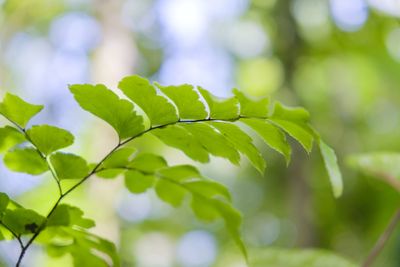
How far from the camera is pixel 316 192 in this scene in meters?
2.31

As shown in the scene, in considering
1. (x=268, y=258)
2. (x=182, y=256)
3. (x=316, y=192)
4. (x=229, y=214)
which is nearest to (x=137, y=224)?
(x=182, y=256)

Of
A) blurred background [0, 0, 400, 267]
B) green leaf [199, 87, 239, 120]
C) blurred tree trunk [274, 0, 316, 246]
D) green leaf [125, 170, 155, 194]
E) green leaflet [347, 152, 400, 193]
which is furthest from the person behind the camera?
blurred background [0, 0, 400, 267]

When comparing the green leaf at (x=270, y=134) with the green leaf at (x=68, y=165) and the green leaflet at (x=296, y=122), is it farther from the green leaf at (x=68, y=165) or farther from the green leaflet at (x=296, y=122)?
the green leaf at (x=68, y=165)

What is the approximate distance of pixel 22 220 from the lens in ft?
1.35

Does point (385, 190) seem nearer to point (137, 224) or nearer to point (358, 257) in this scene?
point (358, 257)

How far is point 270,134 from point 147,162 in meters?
0.13

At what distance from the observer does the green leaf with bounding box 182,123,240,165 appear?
1.37ft

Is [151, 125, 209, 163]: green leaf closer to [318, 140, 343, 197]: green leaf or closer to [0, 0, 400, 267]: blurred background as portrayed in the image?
[318, 140, 343, 197]: green leaf

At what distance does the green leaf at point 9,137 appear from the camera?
1.38ft

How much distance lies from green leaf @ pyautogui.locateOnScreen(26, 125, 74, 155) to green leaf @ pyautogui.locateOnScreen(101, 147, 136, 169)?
4cm

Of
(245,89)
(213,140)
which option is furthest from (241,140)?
(245,89)

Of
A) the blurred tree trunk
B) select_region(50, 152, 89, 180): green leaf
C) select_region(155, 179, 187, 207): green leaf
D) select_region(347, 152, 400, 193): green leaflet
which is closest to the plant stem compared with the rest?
select_region(347, 152, 400, 193): green leaflet

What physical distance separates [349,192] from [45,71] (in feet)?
10.6

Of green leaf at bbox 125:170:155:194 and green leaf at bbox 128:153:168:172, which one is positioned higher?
green leaf at bbox 128:153:168:172
